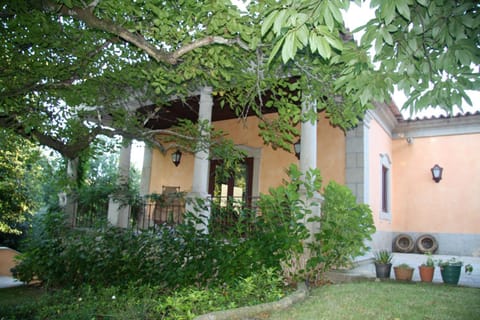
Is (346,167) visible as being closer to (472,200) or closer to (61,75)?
(472,200)

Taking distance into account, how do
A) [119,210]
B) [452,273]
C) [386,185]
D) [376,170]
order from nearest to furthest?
1. [452,273]
2. [119,210]
3. [376,170]
4. [386,185]

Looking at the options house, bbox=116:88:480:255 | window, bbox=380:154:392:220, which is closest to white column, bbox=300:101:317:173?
house, bbox=116:88:480:255

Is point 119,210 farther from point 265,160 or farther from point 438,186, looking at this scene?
point 438,186

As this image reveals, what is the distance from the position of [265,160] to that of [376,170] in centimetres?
273

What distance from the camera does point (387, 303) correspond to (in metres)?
3.85

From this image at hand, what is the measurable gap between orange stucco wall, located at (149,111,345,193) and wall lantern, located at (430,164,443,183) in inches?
119

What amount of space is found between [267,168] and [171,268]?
16.2ft

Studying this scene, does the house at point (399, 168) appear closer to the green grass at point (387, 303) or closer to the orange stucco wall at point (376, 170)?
the orange stucco wall at point (376, 170)

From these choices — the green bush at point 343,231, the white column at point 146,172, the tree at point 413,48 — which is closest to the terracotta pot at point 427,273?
the green bush at point 343,231

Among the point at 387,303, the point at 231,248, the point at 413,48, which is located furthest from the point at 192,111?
the point at 413,48

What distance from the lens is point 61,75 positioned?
4.57 m

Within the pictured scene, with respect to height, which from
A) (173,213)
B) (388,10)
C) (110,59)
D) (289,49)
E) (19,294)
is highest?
(110,59)

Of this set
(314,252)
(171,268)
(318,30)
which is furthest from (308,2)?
(314,252)

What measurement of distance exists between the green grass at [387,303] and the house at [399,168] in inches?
136
